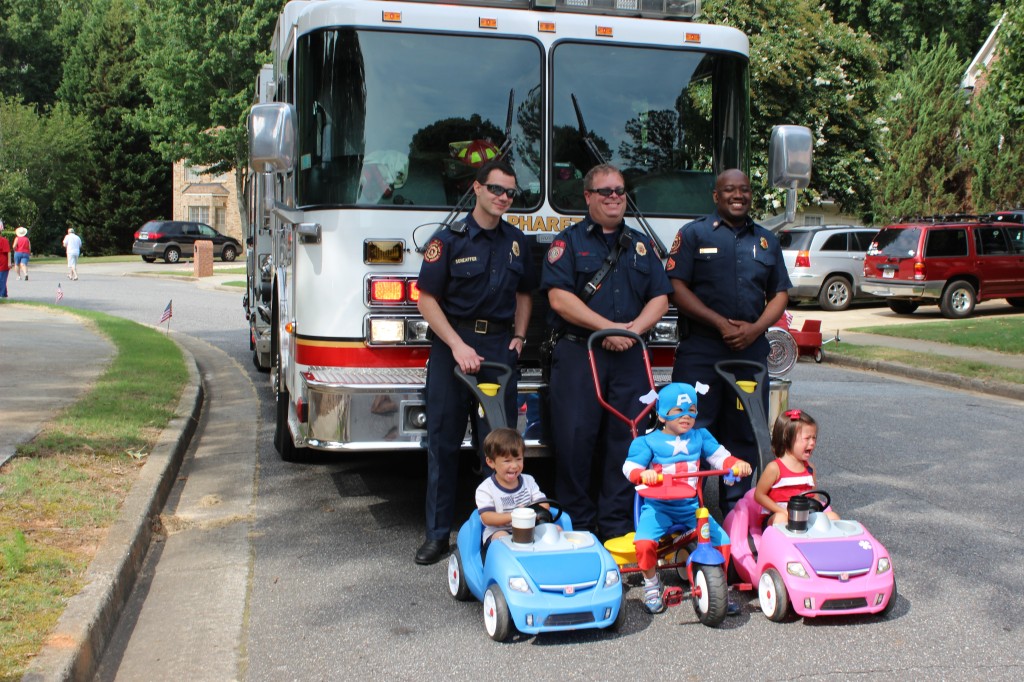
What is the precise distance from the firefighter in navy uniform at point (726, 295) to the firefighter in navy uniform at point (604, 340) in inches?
11.3

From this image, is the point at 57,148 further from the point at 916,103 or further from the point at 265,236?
the point at 265,236

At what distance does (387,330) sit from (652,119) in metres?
2.06

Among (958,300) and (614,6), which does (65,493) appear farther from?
(958,300)

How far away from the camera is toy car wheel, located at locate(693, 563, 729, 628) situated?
4855 millimetres

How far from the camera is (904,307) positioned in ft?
74.8

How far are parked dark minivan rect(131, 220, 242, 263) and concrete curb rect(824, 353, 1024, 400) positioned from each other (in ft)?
115

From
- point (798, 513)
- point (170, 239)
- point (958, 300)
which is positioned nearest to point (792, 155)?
point (798, 513)

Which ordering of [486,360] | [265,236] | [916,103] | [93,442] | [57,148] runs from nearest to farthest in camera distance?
[486,360] < [93,442] < [265,236] < [916,103] < [57,148]

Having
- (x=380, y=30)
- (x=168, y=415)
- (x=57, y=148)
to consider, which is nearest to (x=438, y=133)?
(x=380, y=30)

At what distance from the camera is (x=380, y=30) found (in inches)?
245

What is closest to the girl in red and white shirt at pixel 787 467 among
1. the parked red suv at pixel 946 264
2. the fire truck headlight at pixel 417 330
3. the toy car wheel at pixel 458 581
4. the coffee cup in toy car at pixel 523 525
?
the coffee cup in toy car at pixel 523 525

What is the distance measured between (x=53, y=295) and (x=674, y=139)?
78.9 ft

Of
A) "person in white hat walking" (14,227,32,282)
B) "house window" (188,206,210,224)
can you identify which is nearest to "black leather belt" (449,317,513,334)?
"person in white hat walking" (14,227,32,282)

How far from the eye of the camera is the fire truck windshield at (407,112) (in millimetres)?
6211
